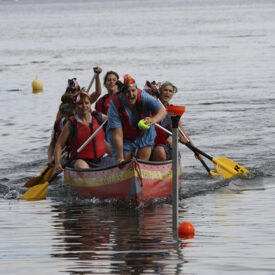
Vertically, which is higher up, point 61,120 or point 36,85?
point 61,120

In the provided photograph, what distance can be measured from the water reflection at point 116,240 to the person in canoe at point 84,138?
2.84ft

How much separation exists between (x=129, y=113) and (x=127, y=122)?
178 mm

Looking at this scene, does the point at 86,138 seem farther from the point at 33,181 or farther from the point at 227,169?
the point at 227,169

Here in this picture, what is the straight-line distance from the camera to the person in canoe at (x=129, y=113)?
36.5ft

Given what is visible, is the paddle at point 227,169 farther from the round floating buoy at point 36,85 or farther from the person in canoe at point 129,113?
the round floating buoy at point 36,85

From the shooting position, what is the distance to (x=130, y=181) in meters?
11.5

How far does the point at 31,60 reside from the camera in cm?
4403

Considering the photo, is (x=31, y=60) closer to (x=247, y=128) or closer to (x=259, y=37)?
(x=259, y=37)

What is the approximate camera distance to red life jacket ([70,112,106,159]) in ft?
41.9

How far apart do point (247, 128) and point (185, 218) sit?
390 inches

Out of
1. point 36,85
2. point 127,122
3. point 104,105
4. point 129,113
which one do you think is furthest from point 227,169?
point 36,85

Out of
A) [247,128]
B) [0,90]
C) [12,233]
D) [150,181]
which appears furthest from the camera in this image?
[0,90]

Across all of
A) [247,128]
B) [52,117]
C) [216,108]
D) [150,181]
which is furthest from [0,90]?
[150,181]

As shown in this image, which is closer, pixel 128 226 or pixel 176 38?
pixel 128 226
